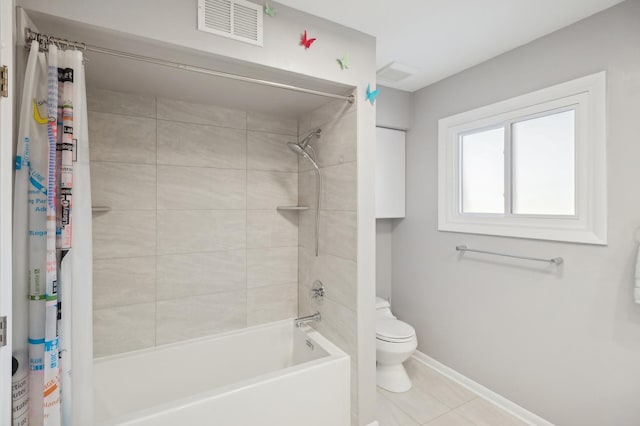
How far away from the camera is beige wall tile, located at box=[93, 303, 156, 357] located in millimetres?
1864

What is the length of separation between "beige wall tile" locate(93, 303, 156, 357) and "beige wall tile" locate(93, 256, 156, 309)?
0.14 ft

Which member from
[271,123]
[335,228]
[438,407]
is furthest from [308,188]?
[438,407]

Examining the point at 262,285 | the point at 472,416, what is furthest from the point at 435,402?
the point at 262,285

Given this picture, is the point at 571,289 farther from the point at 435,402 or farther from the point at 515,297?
the point at 435,402

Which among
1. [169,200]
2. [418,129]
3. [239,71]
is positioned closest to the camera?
[239,71]

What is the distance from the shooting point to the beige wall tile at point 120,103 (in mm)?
1837

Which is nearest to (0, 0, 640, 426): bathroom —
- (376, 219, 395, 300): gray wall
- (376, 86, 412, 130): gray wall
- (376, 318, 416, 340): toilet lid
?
(376, 86, 412, 130): gray wall

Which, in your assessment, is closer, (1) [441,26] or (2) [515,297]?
(1) [441,26]

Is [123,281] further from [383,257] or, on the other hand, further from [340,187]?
[383,257]

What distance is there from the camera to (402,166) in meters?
3.03

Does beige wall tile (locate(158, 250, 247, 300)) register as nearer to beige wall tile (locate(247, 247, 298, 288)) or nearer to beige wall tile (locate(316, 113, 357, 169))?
beige wall tile (locate(247, 247, 298, 288))

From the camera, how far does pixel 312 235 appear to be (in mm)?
2314

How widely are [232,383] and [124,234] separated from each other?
1145 millimetres

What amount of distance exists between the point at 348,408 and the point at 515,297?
4.46 ft
